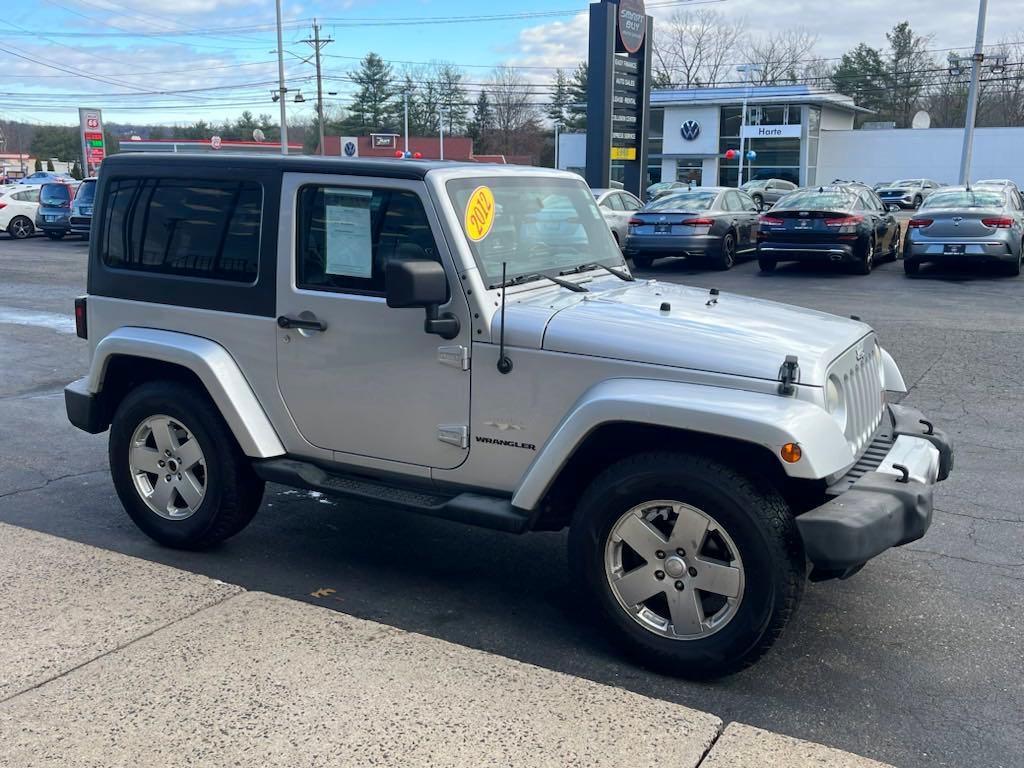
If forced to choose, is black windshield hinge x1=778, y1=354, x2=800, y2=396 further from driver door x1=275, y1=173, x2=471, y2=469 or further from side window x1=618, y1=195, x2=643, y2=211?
side window x1=618, y1=195, x2=643, y2=211

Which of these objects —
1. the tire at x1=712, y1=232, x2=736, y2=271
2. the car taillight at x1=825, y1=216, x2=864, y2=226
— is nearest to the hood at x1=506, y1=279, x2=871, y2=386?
the car taillight at x1=825, y1=216, x2=864, y2=226

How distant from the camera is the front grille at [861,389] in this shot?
3928 millimetres

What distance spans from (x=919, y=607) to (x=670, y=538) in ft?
4.82

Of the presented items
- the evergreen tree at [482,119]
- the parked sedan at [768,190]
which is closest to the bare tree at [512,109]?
the evergreen tree at [482,119]

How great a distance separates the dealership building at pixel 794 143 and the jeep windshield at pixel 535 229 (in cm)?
5449

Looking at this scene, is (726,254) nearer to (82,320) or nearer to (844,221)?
(844,221)

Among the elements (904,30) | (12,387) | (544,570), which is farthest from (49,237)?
(904,30)

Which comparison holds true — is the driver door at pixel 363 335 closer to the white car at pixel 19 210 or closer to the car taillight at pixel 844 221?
the car taillight at pixel 844 221

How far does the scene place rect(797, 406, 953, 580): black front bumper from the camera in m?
3.37

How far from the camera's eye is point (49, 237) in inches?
1142

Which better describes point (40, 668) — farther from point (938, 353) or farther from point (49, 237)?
point (49, 237)

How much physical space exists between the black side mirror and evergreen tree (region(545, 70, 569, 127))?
98.0 meters

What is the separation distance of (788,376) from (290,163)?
97.2 inches

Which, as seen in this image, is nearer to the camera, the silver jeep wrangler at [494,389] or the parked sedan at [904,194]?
the silver jeep wrangler at [494,389]
